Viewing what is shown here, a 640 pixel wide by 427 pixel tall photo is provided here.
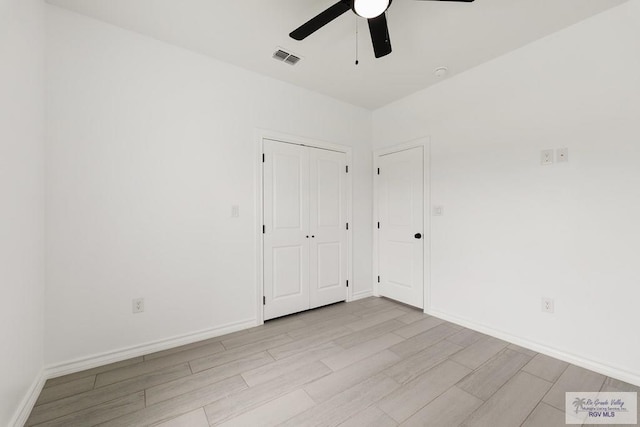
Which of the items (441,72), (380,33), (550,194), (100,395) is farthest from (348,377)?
(441,72)

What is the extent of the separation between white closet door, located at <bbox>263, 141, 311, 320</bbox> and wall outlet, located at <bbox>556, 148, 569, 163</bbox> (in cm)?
241

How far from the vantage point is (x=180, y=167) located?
8.03 ft

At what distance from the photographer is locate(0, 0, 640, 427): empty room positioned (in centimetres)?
166

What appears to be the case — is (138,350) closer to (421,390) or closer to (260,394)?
(260,394)

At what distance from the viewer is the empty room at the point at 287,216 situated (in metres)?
1.66

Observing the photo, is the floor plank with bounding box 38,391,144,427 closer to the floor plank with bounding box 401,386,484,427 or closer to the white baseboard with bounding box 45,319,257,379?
the white baseboard with bounding box 45,319,257,379

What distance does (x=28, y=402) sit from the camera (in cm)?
162

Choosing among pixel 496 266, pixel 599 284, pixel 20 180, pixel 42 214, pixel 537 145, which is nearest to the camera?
pixel 20 180

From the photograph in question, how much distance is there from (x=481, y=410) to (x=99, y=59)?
3755 mm

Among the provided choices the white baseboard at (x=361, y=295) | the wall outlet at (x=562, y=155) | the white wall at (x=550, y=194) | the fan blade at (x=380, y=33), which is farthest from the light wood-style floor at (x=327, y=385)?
the fan blade at (x=380, y=33)

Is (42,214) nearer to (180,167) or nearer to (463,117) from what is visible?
(180,167)

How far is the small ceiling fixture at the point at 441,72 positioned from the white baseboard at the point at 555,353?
2.68m

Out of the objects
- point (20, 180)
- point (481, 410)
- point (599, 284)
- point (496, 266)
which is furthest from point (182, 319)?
point (599, 284)

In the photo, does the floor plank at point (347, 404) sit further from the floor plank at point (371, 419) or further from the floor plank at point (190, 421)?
the floor plank at point (190, 421)
